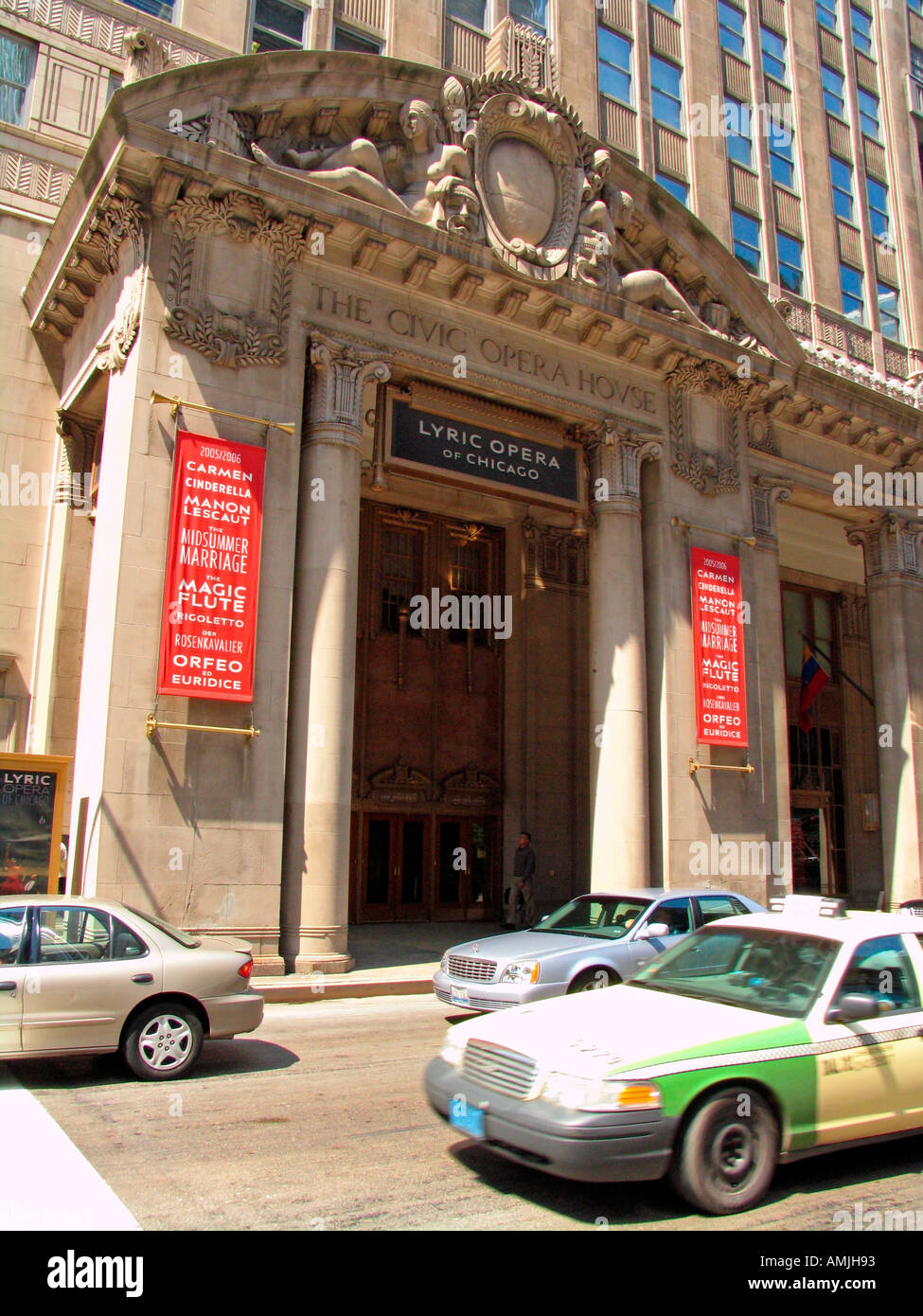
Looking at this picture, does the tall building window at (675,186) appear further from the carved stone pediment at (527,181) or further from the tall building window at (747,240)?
the carved stone pediment at (527,181)

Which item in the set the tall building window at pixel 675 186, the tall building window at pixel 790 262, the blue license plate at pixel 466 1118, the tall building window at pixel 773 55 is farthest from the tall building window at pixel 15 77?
the tall building window at pixel 773 55

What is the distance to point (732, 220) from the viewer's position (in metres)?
28.4

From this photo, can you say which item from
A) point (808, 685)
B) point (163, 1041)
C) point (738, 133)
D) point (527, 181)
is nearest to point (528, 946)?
point (163, 1041)

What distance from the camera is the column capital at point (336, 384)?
16.1 meters

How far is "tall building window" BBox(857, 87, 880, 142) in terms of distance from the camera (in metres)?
33.2

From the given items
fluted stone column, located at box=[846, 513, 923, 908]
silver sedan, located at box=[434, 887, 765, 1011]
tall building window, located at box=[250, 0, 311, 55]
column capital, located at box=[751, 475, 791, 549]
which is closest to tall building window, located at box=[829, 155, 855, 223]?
fluted stone column, located at box=[846, 513, 923, 908]

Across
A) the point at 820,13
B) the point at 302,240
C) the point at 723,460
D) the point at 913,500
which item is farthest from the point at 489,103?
the point at 820,13

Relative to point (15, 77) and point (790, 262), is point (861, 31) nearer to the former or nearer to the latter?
point (790, 262)

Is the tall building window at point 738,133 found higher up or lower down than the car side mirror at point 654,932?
higher up

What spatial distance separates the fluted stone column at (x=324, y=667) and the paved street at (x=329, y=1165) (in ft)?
18.6

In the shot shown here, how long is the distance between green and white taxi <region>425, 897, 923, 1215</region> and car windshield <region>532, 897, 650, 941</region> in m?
4.65

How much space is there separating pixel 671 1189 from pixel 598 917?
675 cm

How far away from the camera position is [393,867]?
2270 cm
